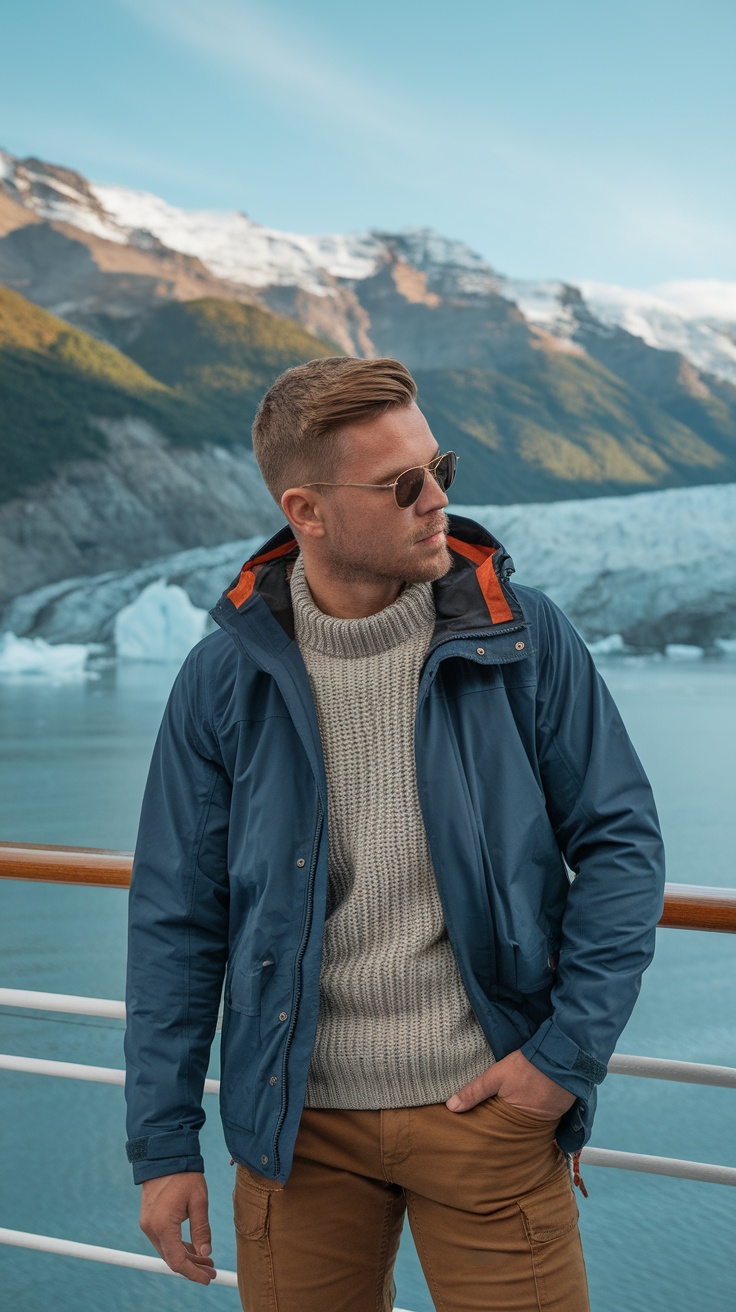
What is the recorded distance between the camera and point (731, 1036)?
855 centimetres

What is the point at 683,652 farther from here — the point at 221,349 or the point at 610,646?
the point at 221,349

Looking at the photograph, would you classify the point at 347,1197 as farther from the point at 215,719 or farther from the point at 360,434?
the point at 360,434

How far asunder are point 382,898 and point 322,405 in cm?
30

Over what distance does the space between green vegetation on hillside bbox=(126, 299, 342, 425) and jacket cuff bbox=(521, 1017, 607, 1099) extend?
Result: 106 ft

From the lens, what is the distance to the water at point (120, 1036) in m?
1.93

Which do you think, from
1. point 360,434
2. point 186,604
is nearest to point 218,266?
point 186,604

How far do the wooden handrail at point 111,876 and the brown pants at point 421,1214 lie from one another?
0.64 ft

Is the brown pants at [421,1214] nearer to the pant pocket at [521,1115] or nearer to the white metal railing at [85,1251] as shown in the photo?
the pant pocket at [521,1115]

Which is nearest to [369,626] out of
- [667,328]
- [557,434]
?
[557,434]

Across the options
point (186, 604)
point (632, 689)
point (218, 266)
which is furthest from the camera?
point (218, 266)

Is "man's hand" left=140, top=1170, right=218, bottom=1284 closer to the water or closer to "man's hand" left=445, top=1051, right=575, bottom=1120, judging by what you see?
"man's hand" left=445, top=1051, right=575, bottom=1120

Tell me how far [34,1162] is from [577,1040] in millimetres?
4056

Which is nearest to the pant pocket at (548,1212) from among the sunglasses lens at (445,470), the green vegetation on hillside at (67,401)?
the sunglasses lens at (445,470)

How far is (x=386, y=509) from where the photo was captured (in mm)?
693
